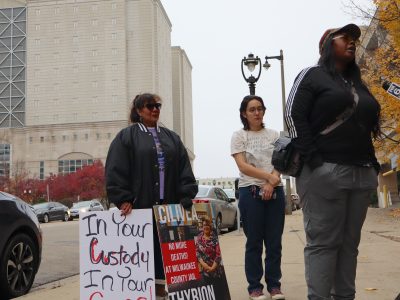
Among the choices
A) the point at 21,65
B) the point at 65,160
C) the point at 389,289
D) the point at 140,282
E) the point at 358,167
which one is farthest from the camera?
the point at 21,65

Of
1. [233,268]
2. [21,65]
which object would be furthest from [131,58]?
[233,268]

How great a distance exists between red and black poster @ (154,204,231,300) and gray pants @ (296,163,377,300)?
0.99 meters

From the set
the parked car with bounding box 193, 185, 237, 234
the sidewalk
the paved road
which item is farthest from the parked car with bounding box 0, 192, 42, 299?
the parked car with bounding box 193, 185, 237, 234

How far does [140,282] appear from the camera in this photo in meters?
4.09

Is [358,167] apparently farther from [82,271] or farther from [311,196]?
[82,271]

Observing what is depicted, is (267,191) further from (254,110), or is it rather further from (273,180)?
(254,110)

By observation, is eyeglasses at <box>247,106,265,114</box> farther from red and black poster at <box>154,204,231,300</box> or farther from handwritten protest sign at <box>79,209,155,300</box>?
handwritten protest sign at <box>79,209,155,300</box>

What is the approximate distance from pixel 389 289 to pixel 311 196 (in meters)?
2.43

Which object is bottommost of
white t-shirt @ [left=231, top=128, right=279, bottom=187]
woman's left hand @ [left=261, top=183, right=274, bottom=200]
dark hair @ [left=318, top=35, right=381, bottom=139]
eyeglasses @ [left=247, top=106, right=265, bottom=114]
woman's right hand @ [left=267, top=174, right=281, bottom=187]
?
woman's left hand @ [left=261, top=183, right=274, bottom=200]

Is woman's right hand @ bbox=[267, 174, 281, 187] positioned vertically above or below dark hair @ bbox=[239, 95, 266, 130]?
below

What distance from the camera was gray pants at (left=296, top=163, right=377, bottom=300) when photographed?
3336mm

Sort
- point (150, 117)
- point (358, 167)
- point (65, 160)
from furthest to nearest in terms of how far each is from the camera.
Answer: point (65, 160) < point (150, 117) < point (358, 167)

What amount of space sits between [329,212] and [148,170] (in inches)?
63.6

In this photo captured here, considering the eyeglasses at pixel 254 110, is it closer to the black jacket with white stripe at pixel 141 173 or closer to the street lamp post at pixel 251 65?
the black jacket with white stripe at pixel 141 173
